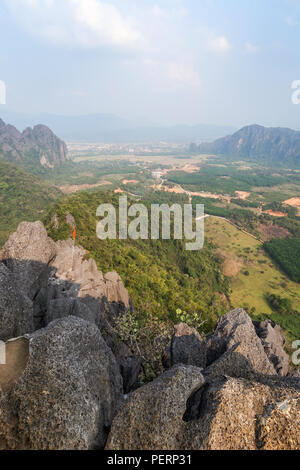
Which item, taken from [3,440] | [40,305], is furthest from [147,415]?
[40,305]

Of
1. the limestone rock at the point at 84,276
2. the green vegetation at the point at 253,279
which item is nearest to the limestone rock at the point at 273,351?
the limestone rock at the point at 84,276

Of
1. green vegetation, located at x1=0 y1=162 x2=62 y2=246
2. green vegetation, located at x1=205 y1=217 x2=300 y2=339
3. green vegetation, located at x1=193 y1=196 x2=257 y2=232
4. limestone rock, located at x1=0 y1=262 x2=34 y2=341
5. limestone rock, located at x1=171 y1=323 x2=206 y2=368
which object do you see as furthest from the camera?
green vegetation, located at x1=193 y1=196 x2=257 y2=232

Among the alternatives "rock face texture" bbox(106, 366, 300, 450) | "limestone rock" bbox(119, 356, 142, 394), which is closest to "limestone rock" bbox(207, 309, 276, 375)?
"limestone rock" bbox(119, 356, 142, 394)

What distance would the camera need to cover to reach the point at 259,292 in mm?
80875

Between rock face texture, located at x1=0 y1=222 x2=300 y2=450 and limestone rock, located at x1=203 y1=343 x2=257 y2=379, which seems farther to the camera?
limestone rock, located at x1=203 y1=343 x2=257 y2=379

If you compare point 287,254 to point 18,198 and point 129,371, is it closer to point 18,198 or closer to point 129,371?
point 129,371

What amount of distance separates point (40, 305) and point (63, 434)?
16.3 metres

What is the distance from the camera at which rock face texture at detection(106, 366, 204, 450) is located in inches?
341

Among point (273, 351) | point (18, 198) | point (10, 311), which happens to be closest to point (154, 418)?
point (10, 311)

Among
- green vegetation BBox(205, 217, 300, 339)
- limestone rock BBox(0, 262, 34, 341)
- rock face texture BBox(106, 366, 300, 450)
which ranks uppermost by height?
limestone rock BBox(0, 262, 34, 341)

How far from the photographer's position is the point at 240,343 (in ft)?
54.9

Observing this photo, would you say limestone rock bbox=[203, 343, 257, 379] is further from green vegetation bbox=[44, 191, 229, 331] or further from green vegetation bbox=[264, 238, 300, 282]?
green vegetation bbox=[264, 238, 300, 282]

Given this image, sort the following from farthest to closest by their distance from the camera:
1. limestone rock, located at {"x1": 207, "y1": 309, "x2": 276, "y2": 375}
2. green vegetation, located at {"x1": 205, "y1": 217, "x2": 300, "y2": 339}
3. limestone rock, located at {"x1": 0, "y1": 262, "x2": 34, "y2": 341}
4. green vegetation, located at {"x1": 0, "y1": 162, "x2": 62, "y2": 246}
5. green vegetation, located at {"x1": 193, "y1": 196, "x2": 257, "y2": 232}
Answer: green vegetation, located at {"x1": 193, "y1": 196, "x2": 257, "y2": 232}
green vegetation, located at {"x1": 0, "y1": 162, "x2": 62, "y2": 246}
green vegetation, located at {"x1": 205, "y1": 217, "x2": 300, "y2": 339}
limestone rock, located at {"x1": 207, "y1": 309, "x2": 276, "y2": 375}
limestone rock, located at {"x1": 0, "y1": 262, "x2": 34, "y2": 341}

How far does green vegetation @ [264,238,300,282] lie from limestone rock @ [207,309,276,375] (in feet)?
267
